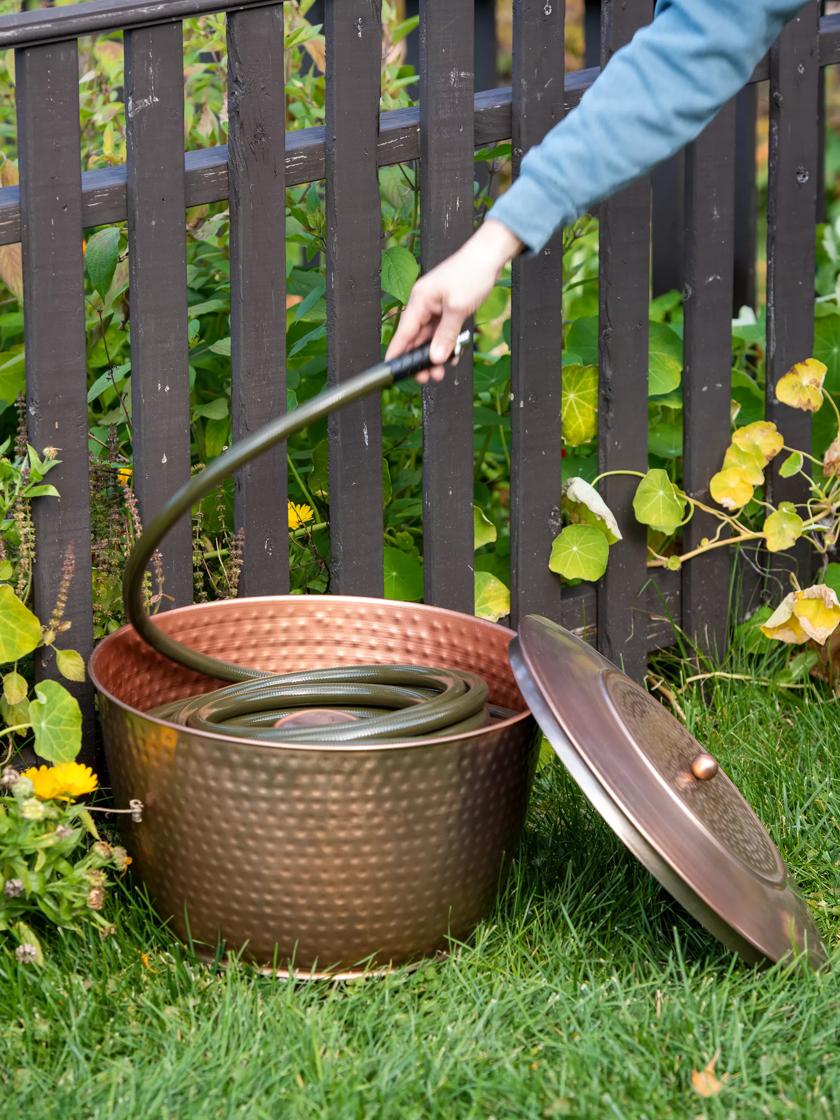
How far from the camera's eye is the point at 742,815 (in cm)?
188

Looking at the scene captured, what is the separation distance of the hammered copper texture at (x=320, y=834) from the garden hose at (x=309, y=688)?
54 mm

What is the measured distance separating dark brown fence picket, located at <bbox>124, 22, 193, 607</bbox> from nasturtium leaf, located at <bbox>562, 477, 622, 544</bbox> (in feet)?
2.26

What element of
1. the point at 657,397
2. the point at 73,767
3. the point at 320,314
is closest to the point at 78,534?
the point at 73,767

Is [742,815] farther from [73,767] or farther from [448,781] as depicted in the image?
[73,767]

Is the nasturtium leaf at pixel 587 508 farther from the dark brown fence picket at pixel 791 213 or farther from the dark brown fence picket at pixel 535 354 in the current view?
the dark brown fence picket at pixel 791 213

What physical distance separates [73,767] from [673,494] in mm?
1206

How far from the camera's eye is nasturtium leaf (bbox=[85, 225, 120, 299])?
6.88 ft

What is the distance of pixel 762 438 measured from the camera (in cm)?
251

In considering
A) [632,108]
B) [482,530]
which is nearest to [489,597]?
[482,530]

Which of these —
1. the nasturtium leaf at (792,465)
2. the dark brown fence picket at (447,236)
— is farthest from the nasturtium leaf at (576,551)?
the nasturtium leaf at (792,465)

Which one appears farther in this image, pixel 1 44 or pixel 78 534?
pixel 78 534

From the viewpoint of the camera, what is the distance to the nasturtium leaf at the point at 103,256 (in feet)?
6.88

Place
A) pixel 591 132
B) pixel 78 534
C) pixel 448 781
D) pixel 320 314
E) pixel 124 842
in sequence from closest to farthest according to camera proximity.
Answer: pixel 591 132
pixel 448 781
pixel 124 842
pixel 78 534
pixel 320 314

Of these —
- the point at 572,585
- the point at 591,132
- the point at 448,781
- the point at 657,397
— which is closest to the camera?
the point at 591,132
